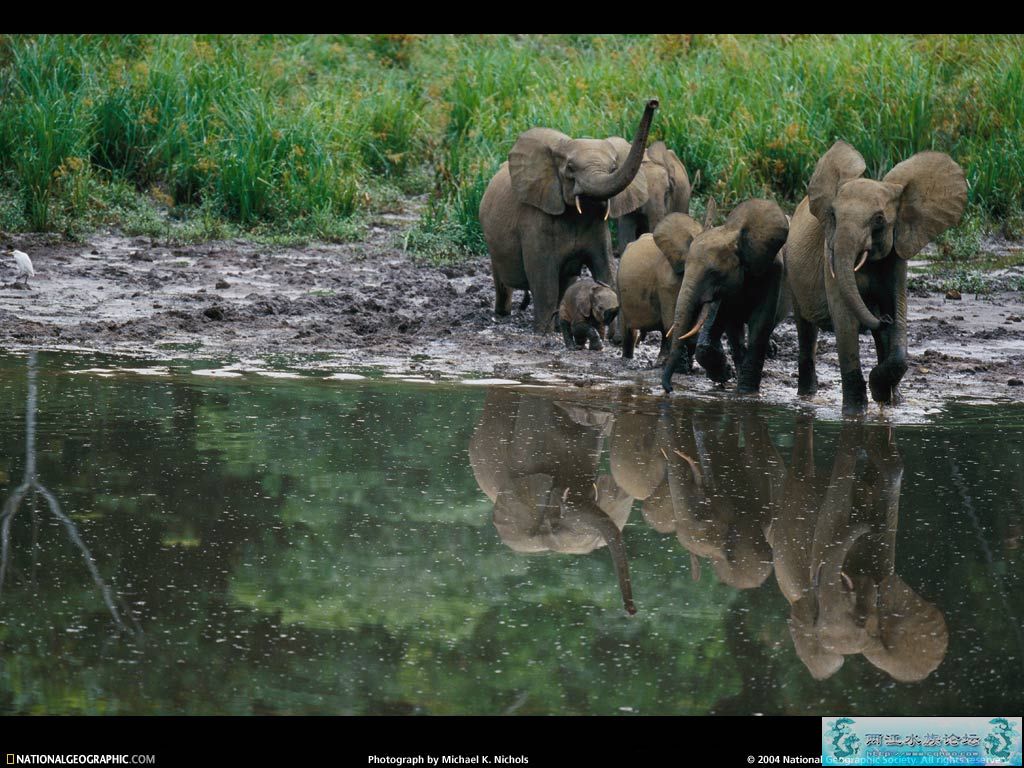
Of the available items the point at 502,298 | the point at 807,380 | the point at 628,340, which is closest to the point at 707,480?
the point at 807,380

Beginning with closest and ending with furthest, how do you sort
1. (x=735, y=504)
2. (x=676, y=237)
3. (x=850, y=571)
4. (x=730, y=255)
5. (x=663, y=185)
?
(x=850, y=571), (x=735, y=504), (x=730, y=255), (x=676, y=237), (x=663, y=185)

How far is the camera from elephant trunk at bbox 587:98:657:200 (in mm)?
10838

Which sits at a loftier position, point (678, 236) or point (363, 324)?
point (678, 236)

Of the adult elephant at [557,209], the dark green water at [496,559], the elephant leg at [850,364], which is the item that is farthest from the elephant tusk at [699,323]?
the adult elephant at [557,209]

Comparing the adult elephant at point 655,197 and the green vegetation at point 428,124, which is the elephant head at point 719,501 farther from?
the green vegetation at point 428,124

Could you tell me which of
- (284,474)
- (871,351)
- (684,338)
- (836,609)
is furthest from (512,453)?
(871,351)

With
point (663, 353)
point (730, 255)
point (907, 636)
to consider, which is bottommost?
point (663, 353)

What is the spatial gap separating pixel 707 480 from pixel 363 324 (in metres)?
5.04

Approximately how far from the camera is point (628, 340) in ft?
36.0

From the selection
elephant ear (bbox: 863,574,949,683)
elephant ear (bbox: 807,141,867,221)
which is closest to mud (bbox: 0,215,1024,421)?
elephant ear (bbox: 807,141,867,221)

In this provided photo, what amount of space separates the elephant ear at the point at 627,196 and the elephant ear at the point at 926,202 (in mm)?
3304

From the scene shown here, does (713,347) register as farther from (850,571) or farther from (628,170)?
(850,571)

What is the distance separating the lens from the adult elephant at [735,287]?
31.2 ft

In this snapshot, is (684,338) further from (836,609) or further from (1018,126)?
(1018,126)
